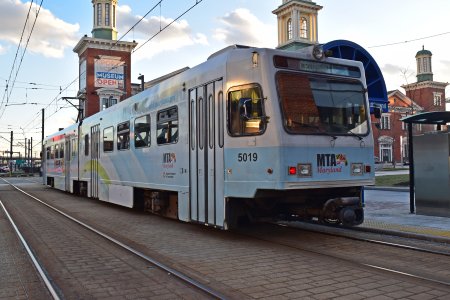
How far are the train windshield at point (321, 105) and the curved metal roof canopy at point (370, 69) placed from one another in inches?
230

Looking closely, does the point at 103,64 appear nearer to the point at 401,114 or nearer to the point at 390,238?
the point at 401,114

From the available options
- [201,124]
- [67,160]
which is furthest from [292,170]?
[67,160]

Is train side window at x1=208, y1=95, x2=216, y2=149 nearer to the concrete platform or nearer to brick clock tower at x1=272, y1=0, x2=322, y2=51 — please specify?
the concrete platform

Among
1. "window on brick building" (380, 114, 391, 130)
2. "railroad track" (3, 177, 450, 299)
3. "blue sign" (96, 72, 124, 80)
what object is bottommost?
"railroad track" (3, 177, 450, 299)

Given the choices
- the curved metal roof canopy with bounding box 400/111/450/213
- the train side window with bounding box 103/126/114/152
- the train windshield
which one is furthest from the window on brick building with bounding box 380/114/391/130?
the train windshield

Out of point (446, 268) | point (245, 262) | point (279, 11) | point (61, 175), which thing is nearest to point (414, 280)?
point (446, 268)

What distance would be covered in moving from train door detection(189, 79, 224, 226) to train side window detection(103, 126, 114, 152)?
5.89m

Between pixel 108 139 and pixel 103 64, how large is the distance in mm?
39179

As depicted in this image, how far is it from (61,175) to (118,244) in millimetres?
16235

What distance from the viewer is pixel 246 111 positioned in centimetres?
756

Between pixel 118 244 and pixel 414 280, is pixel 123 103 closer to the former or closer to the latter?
pixel 118 244

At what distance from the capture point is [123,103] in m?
13.4

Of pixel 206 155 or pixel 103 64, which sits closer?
pixel 206 155

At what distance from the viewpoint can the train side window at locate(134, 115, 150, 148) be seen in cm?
1141
